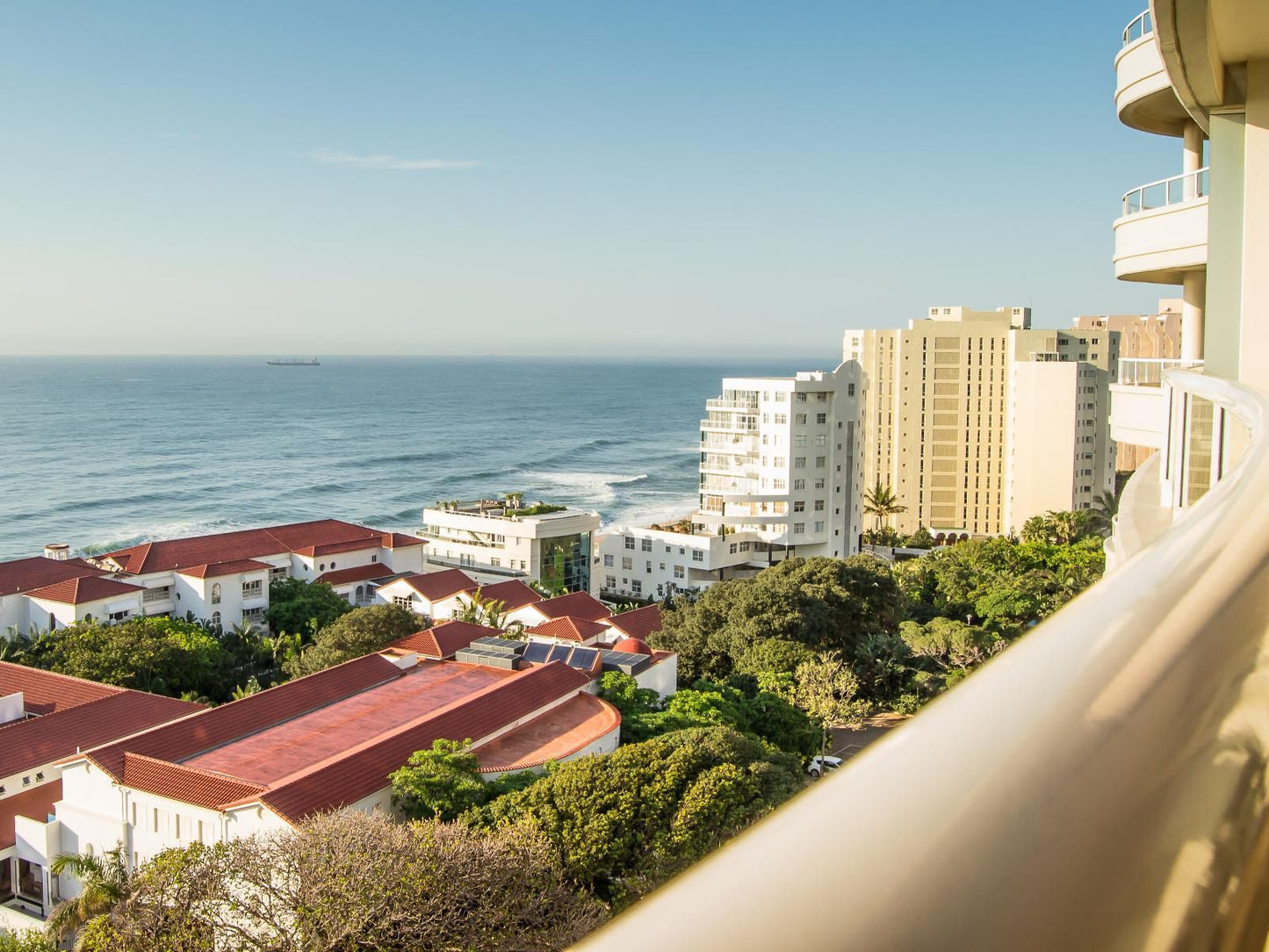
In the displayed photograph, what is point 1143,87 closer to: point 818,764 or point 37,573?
point 818,764

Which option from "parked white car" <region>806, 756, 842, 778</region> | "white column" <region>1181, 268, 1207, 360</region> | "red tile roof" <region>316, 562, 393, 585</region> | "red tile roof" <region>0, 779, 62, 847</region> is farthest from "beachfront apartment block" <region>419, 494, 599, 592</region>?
"white column" <region>1181, 268, 1207, 360</region>

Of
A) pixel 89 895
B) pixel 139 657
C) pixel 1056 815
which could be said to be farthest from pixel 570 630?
pixel 1056 815

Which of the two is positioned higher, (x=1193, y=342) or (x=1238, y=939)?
(x=1193, y=342)

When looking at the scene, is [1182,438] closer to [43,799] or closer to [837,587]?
[43,799]

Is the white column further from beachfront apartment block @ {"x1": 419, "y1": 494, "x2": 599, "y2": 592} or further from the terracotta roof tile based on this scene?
beachfront apartment block @ {"x1": 419, "y1": 494, "x2": 599, "y2": 592}

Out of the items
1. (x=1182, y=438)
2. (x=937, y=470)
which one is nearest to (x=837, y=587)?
(x=1182, y=438)

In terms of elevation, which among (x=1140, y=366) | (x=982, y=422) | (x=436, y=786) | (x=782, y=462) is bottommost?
(x=436, y=786)

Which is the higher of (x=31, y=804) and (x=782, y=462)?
(x=782, y=462)
